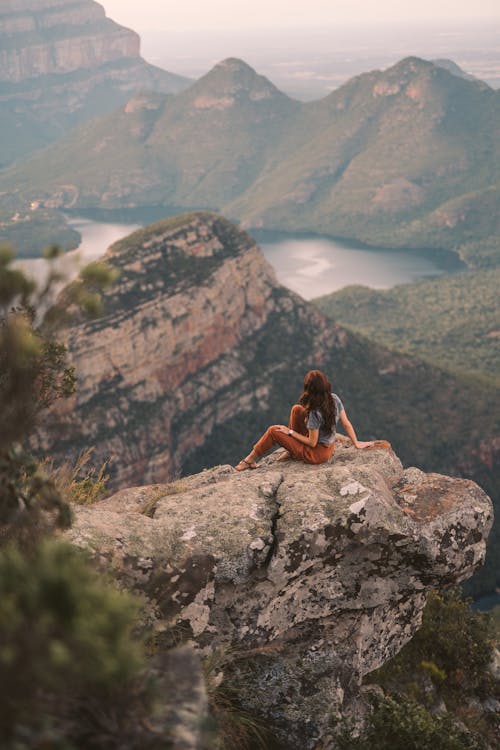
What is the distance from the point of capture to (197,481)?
11844 millimetres

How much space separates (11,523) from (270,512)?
448 centimetres

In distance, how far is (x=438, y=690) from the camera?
13.6m

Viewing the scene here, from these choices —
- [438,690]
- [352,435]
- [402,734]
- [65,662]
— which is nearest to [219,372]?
[438,690]

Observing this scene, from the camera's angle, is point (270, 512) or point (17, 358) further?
point (270, 512)

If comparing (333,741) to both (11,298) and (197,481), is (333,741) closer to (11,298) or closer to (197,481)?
(197,481)

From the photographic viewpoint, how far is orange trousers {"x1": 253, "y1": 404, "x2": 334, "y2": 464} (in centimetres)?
1131

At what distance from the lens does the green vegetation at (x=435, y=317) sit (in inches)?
4599


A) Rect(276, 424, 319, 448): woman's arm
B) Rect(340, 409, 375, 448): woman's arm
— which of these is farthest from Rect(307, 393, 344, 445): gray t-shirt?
Rect(340, 409, 375, 448): woman's arm

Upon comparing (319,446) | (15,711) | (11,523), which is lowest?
(319,446)

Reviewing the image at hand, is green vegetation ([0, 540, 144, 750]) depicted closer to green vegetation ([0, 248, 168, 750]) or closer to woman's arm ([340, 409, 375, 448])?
green vegetation ([0, 248, 168, 750])

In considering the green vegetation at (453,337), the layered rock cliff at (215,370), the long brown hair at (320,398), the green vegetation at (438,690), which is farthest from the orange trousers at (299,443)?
the green vegetation at (453,337)

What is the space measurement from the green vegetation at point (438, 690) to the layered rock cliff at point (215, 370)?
37763 millimetres

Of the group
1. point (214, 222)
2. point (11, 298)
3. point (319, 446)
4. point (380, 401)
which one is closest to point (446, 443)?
point (380, 401)

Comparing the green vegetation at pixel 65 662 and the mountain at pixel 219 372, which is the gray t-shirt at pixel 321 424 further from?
the mountain at pixel 219 372
